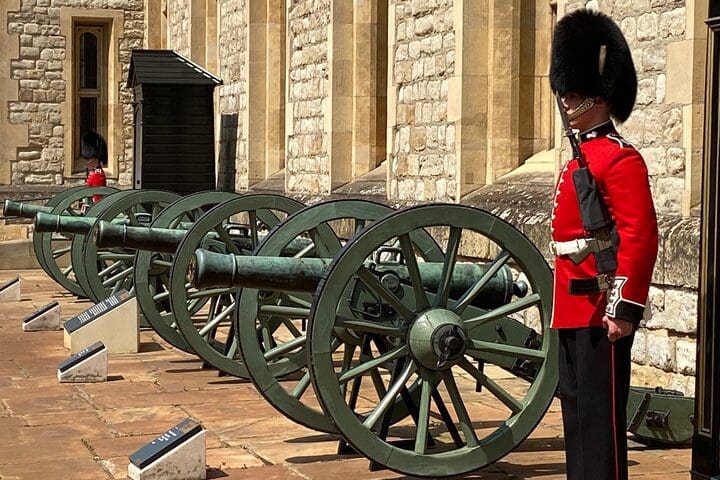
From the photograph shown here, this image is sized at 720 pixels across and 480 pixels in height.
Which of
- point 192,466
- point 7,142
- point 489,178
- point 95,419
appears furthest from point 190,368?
point 7,142

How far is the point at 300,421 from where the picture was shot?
5.33 m

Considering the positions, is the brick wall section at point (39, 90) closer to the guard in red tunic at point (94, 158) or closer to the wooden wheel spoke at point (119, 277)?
the guard in red tunic at point (94, 158)

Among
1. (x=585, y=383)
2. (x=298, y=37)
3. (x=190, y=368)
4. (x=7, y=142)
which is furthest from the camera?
(x=7, y=142)

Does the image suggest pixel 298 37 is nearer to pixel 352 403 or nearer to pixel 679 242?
pixel 679 242

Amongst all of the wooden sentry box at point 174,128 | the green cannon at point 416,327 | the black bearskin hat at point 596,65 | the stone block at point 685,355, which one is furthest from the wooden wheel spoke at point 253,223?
the wooden sentry box at point 174,128

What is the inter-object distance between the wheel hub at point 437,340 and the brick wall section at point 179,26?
1239 centimetres

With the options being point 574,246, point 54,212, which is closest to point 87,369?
point 574,246

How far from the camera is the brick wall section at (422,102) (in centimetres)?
912

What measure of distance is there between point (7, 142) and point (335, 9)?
875 centimetres

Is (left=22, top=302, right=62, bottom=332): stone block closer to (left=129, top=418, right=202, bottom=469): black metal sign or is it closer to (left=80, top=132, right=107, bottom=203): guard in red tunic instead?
(left=80, top=132, right=107, bottom=203): guard in red tunic

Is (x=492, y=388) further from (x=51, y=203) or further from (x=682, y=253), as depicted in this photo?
(x=51, y=203)

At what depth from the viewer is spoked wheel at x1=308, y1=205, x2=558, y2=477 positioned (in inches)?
180

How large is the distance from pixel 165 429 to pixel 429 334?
1660 millimetres

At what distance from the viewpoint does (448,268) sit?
15.6 ft
